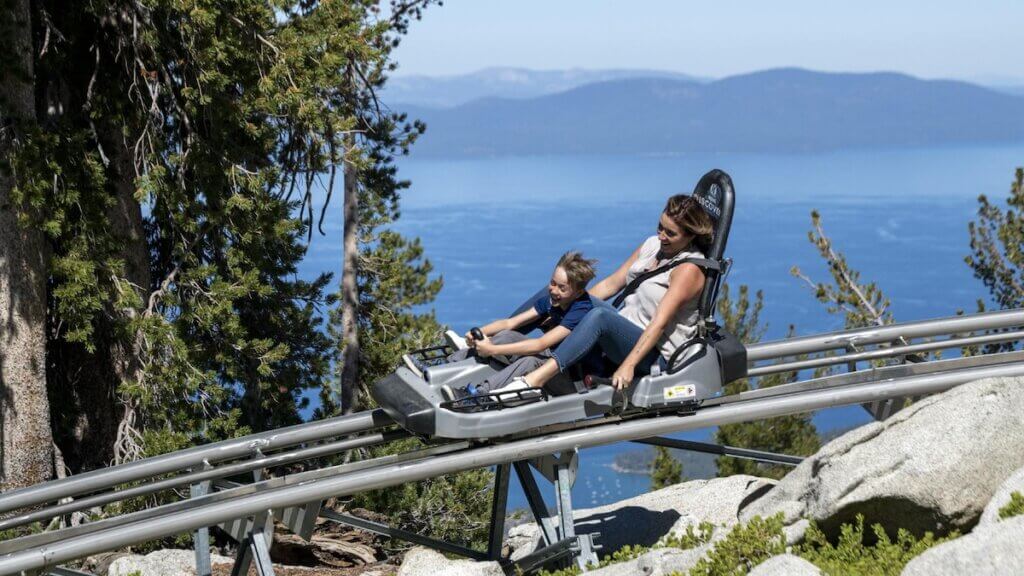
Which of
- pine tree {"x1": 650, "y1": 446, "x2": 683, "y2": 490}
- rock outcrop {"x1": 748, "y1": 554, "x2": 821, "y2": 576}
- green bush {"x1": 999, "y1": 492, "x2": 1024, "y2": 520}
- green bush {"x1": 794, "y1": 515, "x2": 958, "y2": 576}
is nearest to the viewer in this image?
rock outcrop {"x1": 748, "y1": 554, "x2": 821, "y2": 576}

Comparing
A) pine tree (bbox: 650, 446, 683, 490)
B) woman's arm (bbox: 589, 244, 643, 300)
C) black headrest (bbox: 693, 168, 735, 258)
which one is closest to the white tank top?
black headrest (bbox: 693, 168, 735, 258)

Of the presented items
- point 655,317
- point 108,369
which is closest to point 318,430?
point 655,317

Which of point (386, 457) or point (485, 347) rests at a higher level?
point (485, 347)

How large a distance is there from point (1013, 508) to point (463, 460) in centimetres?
274

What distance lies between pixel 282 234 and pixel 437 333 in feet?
15.5

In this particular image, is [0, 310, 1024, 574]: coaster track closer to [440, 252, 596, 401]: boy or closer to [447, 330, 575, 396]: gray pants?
[447, 330, 575, 396]: gray pants

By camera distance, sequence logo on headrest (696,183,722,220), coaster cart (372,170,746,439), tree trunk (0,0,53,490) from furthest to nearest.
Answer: tree trunk (0,0,53,490) → logo on headrest (696,183,722,220) → coaster cart (372,170,746,439)

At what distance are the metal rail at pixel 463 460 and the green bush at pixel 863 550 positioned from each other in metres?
1.01

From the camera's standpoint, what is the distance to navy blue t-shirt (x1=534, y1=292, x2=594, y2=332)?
22.4 ft

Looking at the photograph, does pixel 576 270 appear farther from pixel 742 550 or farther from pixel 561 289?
pixel 742 550

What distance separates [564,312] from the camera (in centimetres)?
703

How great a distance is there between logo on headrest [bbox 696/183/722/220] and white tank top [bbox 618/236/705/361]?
26 centimetres

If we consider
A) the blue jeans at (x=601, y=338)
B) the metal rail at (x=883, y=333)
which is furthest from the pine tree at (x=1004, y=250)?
the blue jeans at (x=601, y=338)

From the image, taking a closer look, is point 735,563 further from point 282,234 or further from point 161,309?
point 161,309
